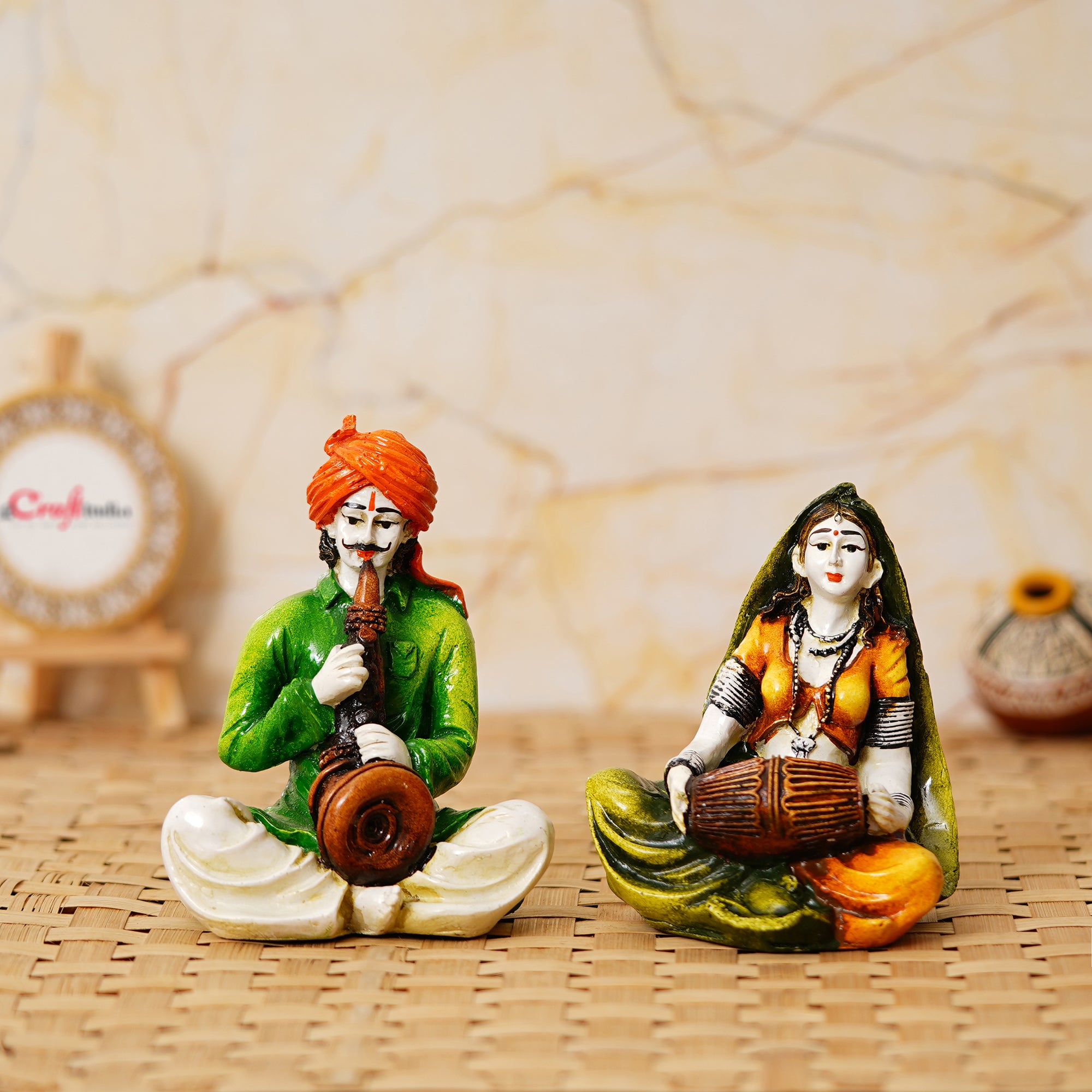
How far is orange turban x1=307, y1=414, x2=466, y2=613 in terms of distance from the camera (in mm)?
2201

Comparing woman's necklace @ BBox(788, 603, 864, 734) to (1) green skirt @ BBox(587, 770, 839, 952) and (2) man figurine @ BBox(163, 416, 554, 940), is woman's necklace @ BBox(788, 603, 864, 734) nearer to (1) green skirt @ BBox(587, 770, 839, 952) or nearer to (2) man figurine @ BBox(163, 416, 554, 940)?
(1) green skirt @ BBox(587, 770, 839, 952)

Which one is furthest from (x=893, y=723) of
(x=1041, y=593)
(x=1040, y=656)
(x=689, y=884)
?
(x=1041, y=593)

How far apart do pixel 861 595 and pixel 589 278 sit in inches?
71.7

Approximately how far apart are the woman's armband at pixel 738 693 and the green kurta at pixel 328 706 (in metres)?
0.39

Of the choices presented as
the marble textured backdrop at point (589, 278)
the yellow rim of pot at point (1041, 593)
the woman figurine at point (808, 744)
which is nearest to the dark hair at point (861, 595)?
the woman figurine at point (808, 744)

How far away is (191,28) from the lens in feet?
12.5

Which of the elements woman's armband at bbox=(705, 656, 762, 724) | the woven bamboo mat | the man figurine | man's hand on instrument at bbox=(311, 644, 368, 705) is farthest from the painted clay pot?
man's hand on instrument at bbox=(311, 644, 368, 705)

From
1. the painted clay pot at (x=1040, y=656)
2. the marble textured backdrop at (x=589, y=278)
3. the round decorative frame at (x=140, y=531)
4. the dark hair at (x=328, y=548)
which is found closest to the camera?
the dark hair at (x=328, y=548)

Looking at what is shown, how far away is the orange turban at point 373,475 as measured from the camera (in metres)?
2.20

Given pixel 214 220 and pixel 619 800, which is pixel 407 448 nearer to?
pixel 619 800

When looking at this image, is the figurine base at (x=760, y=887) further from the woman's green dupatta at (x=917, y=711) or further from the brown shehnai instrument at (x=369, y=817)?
the brown shehnai instrument at (x=369, y=817)

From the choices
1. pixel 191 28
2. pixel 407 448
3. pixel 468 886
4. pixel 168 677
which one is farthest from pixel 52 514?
pixel 468 886

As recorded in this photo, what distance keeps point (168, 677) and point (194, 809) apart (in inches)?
68.9

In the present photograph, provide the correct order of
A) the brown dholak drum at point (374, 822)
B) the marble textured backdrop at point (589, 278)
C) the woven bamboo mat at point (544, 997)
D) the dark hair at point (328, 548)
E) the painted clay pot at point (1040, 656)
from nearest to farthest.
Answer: the woven bamboo mat at point (544, 997) < the brown dholak drum at point (374, 822) < the dark hair at point (328, 548) < the painted clay pot at point (1040, 656) < the marble textured backdrop at point (589, 278)
